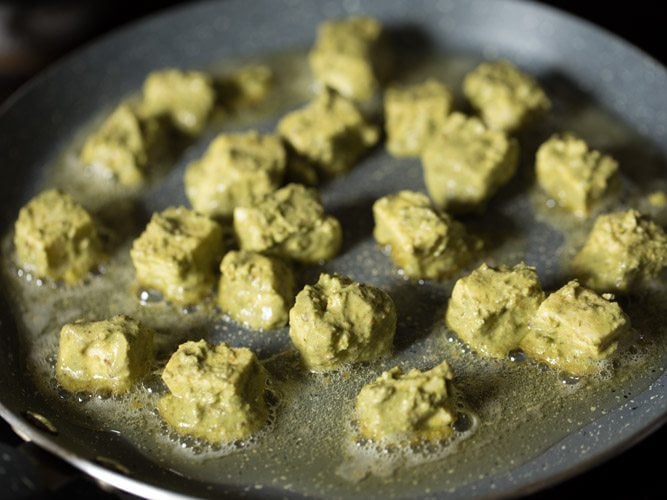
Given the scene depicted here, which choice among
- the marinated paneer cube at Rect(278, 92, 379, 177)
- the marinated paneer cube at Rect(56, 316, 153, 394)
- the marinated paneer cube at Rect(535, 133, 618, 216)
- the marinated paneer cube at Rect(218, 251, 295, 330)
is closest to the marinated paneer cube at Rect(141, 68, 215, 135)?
the marinated paneer cube at Rect(278, 92, 379, 177)

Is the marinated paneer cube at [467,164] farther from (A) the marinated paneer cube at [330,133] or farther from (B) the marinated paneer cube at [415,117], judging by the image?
(A) the marinated paneer cube at [330,133]

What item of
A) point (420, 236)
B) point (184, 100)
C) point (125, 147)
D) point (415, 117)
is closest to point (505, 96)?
point (415, 117)

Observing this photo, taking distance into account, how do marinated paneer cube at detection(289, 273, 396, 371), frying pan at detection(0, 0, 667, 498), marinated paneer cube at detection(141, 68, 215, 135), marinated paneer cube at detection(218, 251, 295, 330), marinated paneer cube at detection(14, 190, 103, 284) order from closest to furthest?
frying pan at detection(0, 0, 667, 498)
marinated paneer cube at detection(289, 273, 396, 371)
marinated paneer cube at detection(218, 251, 295, 330)
marinated paneer cube at detection(14, 190, 103, 284)
marinated paneer cube at detection(141, 68, 215, 135)

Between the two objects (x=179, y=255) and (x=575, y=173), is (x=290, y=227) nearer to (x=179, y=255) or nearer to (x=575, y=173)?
(x=179, y=255)

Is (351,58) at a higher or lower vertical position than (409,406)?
higher

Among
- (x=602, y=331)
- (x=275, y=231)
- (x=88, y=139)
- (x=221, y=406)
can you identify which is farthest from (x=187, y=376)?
(x=88, y=139)

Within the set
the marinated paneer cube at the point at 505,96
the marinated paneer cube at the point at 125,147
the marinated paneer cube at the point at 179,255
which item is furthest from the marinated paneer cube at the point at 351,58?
the marinated paneer cube at the point at 179,255

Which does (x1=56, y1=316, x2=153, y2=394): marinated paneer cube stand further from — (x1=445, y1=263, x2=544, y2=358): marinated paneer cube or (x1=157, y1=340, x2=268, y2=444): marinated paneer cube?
(x1=445, y1=263, x2=544, y2=358): marinated paneer cube
